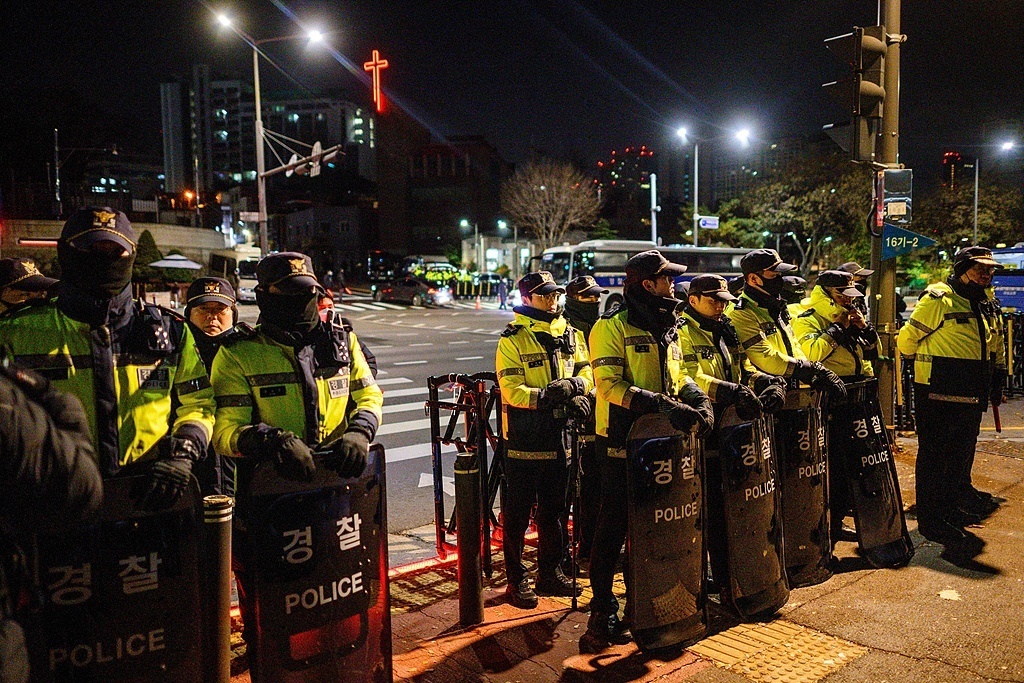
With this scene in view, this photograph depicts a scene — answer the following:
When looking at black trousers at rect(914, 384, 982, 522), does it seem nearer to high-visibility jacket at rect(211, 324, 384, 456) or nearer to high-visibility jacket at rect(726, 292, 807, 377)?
high-visibility jacket at rect(726, 292, 807, 377)

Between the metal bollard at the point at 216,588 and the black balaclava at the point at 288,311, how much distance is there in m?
0.86

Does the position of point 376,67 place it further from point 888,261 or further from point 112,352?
point 112,352

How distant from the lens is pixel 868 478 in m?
5.46

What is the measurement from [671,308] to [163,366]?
2.75 m

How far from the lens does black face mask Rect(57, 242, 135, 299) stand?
10.8ft

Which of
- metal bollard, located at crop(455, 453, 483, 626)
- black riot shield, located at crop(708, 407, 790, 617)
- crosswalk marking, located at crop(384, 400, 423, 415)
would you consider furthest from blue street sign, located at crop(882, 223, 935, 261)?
crosswalk marking, located at crop(384, 400, 423, 415)

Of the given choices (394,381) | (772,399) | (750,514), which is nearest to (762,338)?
(772,399)

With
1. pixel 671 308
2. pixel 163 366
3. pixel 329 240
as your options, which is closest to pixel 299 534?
pixel 163 366

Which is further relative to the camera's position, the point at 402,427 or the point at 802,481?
the point at 402,427

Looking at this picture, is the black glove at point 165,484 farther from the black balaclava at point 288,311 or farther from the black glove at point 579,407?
Answer: the black glove at point 579,407

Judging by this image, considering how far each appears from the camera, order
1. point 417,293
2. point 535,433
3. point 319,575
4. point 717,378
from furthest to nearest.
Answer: point 417,293, point 535,433, point 717,378, point 319,575

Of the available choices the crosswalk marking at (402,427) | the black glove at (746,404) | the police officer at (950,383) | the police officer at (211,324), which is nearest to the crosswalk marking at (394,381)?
the crosswalk marking at (402,427)

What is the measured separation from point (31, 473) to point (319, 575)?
4.98 feet

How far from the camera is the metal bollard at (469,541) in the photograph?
4.65 metres
